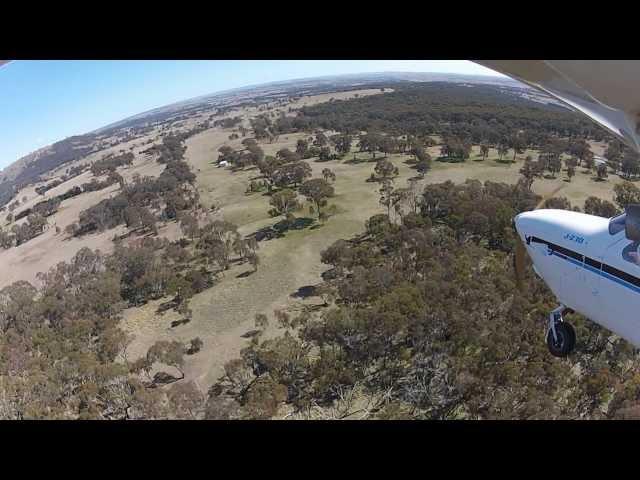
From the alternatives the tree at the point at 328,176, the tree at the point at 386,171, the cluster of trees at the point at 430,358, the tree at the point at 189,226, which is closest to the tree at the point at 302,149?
the tree at the point at 328,176

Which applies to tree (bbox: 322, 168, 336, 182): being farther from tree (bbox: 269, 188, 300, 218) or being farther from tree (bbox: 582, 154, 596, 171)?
tree (bbox: 582, 154, 596, 171)

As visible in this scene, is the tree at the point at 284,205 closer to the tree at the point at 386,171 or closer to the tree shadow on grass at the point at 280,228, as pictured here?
the tree shadow on grass at the point at 280,228

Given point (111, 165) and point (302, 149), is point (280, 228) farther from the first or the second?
point (111, 165)

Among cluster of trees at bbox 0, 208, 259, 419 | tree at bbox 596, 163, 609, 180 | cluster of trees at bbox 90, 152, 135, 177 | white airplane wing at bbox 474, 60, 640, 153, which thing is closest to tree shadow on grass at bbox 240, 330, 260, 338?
cluster of trees at bbox 0, 208, 259, 419

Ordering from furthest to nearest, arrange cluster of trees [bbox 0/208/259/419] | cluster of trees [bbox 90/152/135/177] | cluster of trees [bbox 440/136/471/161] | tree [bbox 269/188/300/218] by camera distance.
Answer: cluster of trees [bbox 90/152/135/177] < cluster of trees [bbox 440/136/471/161] < tree [bbox 269/188/300/218] < cluster of trees [bbox 0/208/259/419]

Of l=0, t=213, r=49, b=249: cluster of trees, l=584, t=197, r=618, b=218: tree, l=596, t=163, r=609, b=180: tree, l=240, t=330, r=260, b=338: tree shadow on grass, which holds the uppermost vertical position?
l=0, t=213, r=49, b=249: cluster of trees
